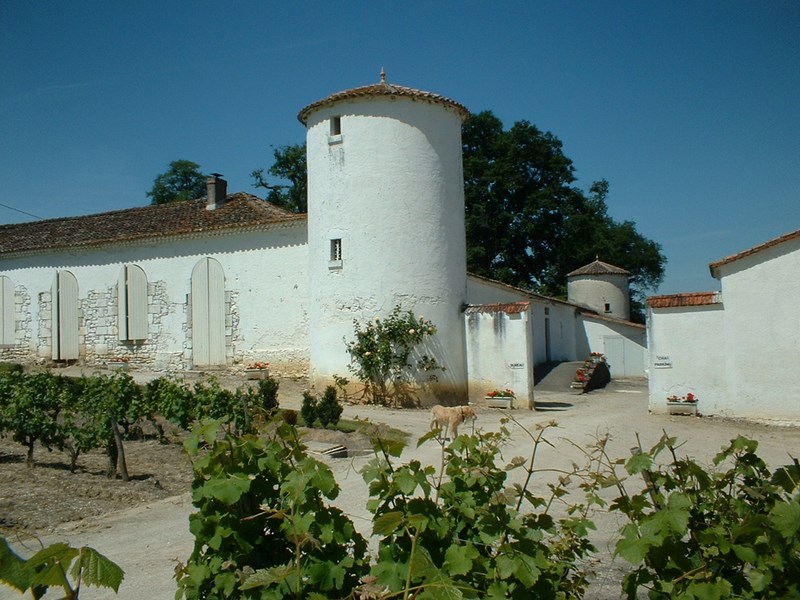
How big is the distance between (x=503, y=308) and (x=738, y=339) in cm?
552

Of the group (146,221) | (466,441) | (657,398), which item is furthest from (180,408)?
(146,221)

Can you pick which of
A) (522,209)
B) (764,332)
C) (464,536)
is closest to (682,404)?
(764,332)

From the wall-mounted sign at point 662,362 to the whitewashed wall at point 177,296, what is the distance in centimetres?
941

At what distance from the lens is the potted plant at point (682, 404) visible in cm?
1347

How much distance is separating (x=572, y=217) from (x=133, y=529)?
3584cm

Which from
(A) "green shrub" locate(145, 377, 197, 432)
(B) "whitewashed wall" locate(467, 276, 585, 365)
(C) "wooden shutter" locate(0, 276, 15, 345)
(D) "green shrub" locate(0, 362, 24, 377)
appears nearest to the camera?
(A) "green shrub" locate(145, 377, 197, 432)

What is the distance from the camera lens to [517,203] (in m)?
39.3

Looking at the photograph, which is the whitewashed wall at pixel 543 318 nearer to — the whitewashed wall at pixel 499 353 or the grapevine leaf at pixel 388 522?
the whitewashed wall at pixel 499 353

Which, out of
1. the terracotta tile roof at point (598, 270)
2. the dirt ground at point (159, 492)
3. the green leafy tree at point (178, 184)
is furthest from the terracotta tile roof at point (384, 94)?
the green leafy tree at point (178, 184)

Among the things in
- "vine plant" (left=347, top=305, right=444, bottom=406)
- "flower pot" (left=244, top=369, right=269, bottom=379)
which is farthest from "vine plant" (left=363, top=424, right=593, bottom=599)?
"flower pot" (left=244, top=369, right=269, bottom=379)

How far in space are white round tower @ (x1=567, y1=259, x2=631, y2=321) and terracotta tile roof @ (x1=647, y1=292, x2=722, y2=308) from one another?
2151cm

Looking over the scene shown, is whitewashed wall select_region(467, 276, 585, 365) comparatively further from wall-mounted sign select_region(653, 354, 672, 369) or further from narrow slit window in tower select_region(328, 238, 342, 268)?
wall-mounted sign select_region(653, 354, 672, 369)

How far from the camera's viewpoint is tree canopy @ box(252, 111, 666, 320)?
38562 mm

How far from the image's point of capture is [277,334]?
19203 mm
